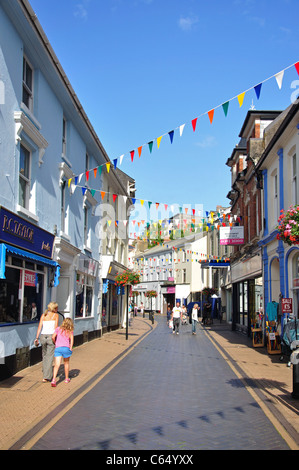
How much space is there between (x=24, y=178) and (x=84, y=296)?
29.0 ft

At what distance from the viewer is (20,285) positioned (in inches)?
470

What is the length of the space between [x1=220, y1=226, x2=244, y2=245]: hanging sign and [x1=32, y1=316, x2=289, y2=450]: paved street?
1354 cm

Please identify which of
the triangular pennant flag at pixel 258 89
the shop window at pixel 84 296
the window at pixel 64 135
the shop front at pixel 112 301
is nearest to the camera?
the triangular pennant flag at pixel 258 89

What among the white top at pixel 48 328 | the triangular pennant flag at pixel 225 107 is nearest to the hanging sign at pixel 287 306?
the triangular pennant flag at pixel 225 107

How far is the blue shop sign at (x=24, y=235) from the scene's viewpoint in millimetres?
10344

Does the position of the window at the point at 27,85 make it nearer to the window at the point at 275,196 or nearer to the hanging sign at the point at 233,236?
the window at the point at 275,196

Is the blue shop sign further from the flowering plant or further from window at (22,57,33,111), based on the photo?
the flowering plant

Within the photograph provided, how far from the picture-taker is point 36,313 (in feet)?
43.7

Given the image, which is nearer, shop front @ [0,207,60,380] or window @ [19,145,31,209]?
shop front @ [0,207,60,380]

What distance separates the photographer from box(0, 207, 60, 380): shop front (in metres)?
10.6

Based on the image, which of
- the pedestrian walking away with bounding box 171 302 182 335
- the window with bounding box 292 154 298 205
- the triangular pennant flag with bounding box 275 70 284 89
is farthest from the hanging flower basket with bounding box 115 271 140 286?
the triangular pennant flag with bounding box 275 70 284 89

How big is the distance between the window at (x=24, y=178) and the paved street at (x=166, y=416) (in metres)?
5.04

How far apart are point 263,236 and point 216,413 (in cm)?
1295

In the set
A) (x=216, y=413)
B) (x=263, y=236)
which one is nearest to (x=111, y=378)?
(x=216, y=413)
